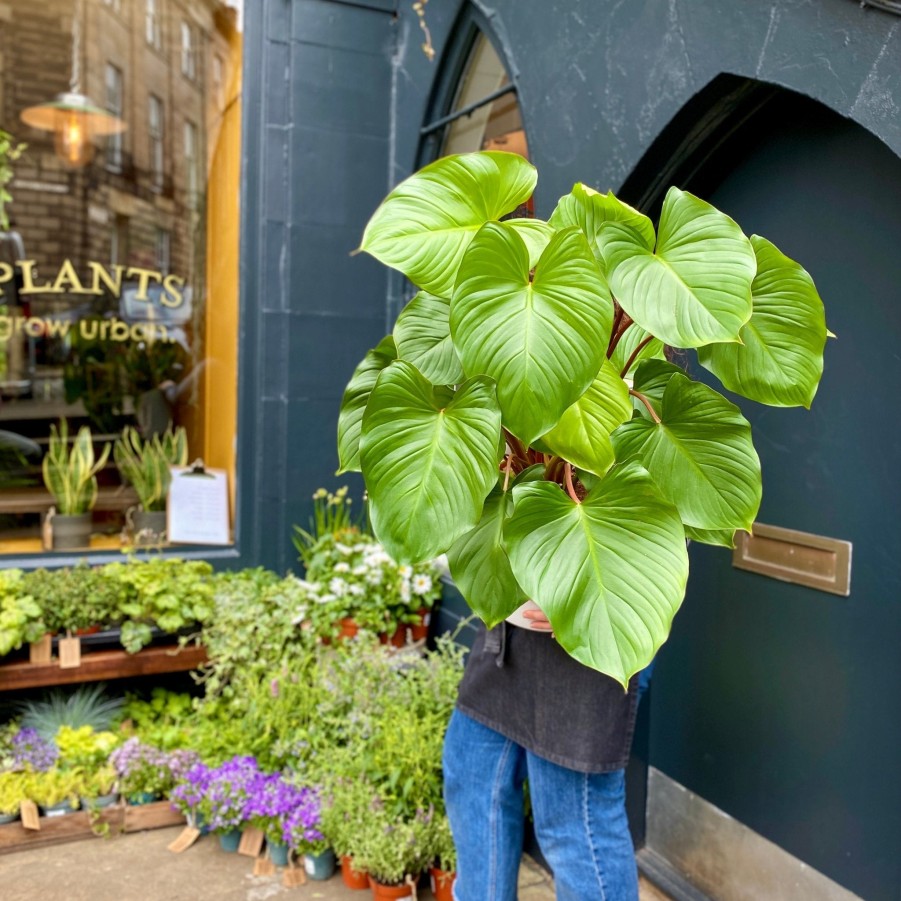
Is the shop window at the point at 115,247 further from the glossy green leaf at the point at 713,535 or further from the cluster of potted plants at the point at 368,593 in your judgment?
the glossy green leaf at the point at 713,535

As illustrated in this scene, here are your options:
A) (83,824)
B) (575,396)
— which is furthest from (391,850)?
(575,396)

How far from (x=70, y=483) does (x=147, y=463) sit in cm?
36

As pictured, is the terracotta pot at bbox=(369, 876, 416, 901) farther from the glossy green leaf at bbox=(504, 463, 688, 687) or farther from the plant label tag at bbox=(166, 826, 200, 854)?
the glossy green leaf at bbox=(504, 463, 688, 687)

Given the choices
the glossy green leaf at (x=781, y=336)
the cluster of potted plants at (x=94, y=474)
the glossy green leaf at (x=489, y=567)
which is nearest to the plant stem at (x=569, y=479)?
the glossy green leaf at (x=489, y=567)

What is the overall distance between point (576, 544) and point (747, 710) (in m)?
1.49

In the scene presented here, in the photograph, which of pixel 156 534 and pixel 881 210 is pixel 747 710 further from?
pixel 156 534

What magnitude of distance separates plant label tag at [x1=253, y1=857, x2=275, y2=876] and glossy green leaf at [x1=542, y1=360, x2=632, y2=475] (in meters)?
2.30

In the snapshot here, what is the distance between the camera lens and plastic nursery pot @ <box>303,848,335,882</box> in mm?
3023

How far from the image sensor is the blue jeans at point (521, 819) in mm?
2004

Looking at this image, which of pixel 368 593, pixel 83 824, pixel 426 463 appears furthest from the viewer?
pixel 368 593

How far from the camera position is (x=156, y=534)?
4.37 meters

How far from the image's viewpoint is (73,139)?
4.29 meters

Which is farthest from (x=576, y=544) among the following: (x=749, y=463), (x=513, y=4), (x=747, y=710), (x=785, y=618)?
(x=513, y=4)

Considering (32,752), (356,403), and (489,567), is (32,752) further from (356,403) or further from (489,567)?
(489,567)
